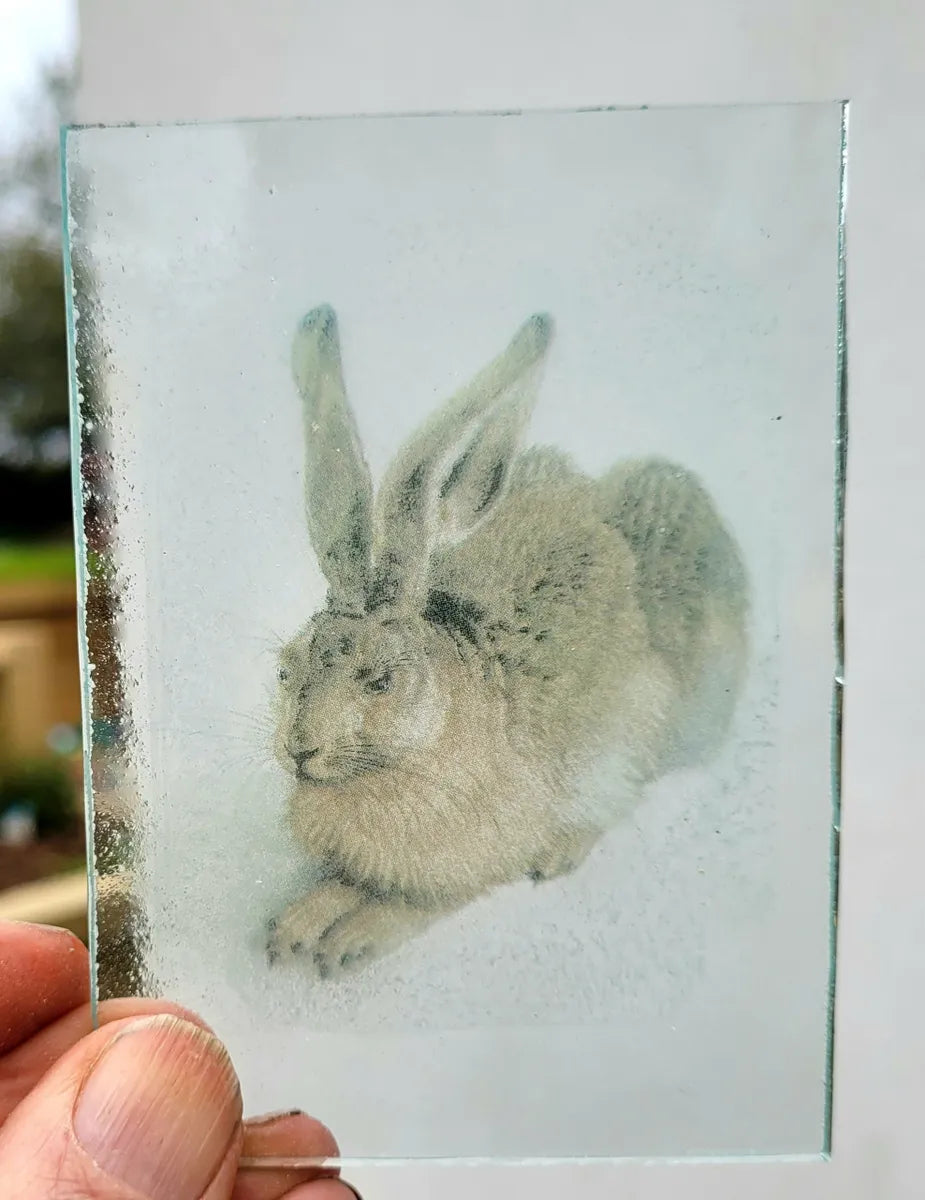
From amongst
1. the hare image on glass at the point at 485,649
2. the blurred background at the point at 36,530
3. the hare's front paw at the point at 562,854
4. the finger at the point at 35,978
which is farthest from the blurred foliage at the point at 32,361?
the hare's front paw at the point at 562,854

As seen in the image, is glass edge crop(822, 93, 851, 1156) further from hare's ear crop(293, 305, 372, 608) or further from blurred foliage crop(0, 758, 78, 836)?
blurred foliage crop(0, 758, 78, 836)

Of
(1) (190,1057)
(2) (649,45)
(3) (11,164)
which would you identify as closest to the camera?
(1) (190,1057)

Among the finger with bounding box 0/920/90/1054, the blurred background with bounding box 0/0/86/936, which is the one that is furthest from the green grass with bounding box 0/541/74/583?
the finger with bounding box 0/920/90/1054

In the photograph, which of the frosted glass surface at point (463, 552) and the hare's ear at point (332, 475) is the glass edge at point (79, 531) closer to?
the frosted glass surface at point (463, 552)

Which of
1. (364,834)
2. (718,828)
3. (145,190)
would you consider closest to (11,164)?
(145,190)

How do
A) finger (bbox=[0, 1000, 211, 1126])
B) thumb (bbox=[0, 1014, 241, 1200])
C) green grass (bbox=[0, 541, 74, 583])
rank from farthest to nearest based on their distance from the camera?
green grass (bbox=[0, 541, 74, 583]), finger (bbox=[0, 1000, 211, 1126]), thumb (bbox=[0, 1014, 241, 1200])

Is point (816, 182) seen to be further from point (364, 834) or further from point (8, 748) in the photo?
point (8, 748)

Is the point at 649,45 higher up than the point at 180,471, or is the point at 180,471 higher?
the point at 649,45
